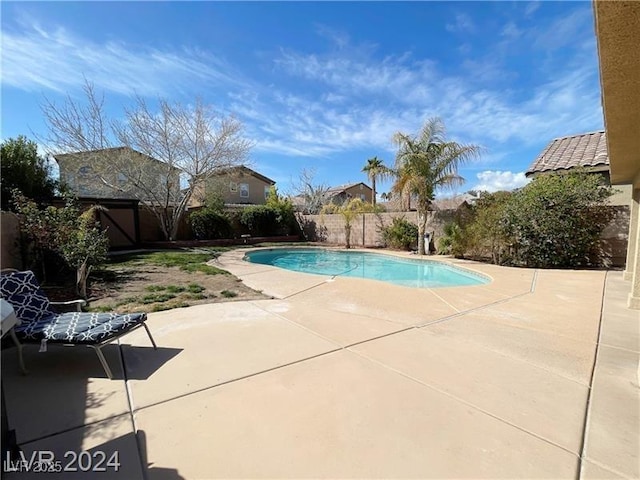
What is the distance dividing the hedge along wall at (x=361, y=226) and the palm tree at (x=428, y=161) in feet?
4.65

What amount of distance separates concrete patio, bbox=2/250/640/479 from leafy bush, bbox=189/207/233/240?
14987mm

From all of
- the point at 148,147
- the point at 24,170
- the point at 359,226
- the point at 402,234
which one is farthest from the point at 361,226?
the point at 24,170

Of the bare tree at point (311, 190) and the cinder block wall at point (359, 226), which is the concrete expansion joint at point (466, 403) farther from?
the bare tree at point (311, 190)

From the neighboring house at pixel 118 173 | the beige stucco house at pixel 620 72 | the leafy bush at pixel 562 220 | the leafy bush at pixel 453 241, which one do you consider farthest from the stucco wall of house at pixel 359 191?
the beige stucco house at pixel 620 72

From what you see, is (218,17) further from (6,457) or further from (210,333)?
(6,457)

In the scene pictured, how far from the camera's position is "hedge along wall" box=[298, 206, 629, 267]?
9.38 meters

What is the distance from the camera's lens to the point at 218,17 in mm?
7840

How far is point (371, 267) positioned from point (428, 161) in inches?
201

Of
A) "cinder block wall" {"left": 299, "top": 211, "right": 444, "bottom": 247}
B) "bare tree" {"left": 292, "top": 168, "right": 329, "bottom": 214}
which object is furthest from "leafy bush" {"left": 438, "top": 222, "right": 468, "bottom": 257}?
"bare tree" {"left": 292, "top": 168, "right": 329, "bottom": 214}

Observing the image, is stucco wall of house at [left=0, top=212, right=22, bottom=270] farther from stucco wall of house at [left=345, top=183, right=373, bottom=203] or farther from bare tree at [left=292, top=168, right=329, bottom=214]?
stucco wall of house at [left=345, top=183, right=373, bottom=203]

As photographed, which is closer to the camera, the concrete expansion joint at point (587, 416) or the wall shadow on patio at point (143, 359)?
the concrete expansion joint at point (587, 416)

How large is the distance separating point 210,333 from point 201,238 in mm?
16060

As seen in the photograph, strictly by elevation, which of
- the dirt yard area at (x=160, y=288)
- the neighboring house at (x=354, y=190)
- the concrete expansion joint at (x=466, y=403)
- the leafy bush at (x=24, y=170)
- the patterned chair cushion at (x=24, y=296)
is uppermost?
the neighboring house at (x=354, y=190)

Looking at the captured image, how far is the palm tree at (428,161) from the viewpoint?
495 inches
